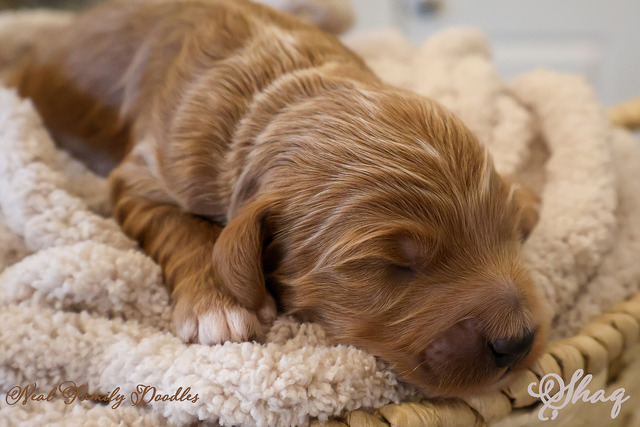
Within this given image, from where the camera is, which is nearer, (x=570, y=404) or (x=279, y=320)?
(x=570, y=404)

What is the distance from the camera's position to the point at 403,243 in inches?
44.9

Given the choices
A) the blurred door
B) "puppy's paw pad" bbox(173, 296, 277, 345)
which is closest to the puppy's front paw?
"puppy's paw pad" bbox(173, 296, 277, 345)

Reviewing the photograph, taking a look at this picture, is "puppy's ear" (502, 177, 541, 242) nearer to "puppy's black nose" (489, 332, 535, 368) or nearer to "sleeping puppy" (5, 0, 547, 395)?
"sleeping puppy" (5, 0, 547, 395)

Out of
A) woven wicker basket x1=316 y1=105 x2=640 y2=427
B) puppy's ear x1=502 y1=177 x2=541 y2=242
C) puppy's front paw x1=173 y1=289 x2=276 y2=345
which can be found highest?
puppy's ear x1=502 y1=177 x2=541 y2=242

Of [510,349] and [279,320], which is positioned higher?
[510,349]

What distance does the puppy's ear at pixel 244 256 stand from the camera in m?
1.17

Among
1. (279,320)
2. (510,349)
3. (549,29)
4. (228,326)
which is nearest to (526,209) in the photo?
(510,349)

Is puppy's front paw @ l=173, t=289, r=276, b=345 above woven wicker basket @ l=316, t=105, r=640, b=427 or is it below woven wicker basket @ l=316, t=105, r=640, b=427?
below

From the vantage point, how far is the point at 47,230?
144 cm

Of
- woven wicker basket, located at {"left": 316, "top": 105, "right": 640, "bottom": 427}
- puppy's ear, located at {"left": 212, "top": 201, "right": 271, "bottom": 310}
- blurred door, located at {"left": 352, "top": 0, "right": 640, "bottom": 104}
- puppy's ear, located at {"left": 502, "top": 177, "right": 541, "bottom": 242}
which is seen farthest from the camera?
blurred door, located at {"left": 352, "top": 0, "right": 640, "bottom": 104}

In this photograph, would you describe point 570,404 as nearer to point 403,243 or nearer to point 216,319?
point 403,243

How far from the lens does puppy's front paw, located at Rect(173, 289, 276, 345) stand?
1208mm

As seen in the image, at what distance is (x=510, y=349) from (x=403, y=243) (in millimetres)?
281

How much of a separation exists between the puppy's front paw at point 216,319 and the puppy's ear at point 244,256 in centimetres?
3
